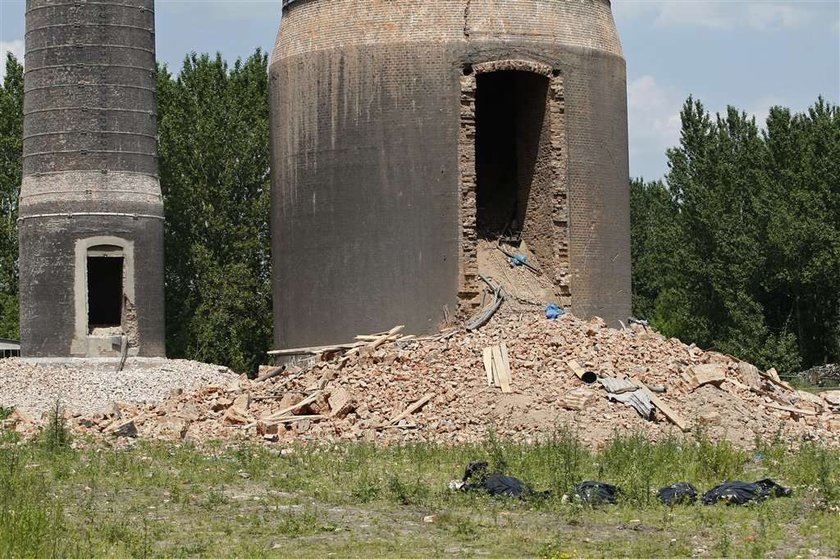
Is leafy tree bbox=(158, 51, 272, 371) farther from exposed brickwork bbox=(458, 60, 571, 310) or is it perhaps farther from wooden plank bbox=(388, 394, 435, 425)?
wooden plank bbox=(388, 394, 435, 425)

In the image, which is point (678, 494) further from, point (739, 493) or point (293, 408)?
point (293, 408)

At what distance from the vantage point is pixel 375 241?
2038cm

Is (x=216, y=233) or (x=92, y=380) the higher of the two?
(x=216, y=233)

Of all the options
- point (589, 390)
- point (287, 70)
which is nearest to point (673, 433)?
point (589, 390)

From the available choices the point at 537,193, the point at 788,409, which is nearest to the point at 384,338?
the point at 537,193

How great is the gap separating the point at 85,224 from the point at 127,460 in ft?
46.5

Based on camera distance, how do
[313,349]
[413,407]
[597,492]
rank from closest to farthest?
[597,492] → [413,407] → [313,349]

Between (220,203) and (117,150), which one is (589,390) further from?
(220,203)

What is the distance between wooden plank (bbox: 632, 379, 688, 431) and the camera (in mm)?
16719

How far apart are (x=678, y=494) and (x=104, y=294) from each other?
20.7 meters

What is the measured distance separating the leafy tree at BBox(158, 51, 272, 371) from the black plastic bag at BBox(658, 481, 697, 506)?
932 inches

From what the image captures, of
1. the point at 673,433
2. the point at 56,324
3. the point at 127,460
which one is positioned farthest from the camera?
the point at 56,324

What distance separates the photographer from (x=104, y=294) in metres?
30.8

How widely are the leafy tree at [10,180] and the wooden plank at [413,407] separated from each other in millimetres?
22821
